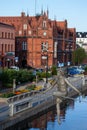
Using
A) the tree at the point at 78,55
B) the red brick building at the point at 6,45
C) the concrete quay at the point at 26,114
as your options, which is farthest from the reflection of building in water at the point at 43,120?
the tree at the point at 78,55

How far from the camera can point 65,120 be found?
31.9 meters

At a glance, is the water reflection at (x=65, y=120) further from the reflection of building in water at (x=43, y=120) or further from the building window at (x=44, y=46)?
the building window at (x=44, y=46)

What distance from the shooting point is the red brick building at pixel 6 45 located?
6956cm

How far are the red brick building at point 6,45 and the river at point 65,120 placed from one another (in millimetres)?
32387

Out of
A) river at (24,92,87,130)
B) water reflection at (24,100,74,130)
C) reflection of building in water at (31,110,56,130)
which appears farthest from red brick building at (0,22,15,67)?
reflection of building in water at (31,110,56,130)

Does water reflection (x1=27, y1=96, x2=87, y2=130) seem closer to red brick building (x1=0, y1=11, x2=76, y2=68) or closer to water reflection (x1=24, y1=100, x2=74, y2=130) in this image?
water reflection (x1=24, y1=100, x2=74, y2=130)

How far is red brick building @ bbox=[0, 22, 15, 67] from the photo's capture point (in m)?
69.6

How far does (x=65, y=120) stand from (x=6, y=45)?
41.3 m

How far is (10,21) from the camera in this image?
90.5 metres

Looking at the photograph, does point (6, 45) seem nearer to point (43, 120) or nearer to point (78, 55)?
point (78, 55)

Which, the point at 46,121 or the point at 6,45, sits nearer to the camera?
the point at 46,121

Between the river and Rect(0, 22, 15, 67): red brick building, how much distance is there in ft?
106

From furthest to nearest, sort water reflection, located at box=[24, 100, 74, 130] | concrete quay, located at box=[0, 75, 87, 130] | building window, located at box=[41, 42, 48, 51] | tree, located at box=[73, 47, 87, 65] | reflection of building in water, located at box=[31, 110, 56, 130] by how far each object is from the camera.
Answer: tree, located at box=[73, 47, 87, 65] → building window, located at box=[41, 42, 48, 51] → reflection of building in water, located at box=[31, 110, 56, 130] → water reflection, located at box=[24, 100, 74, 130] → concrete quay, located at box=[0, 75, 87, 130]

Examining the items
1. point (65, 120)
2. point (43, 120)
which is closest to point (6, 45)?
point (43, 120)
